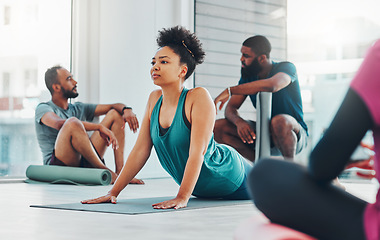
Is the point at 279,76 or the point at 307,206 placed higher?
the point at 279,76

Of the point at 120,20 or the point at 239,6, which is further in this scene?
the point at 239,6

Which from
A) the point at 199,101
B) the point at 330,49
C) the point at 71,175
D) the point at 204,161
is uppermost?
the point at 330,49

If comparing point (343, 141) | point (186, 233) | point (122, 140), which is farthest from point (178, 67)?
point (122, 140)

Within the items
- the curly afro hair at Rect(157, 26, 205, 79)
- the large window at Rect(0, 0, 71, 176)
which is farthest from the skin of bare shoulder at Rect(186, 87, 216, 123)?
the large window at Rect(0, 0, 71, 176)

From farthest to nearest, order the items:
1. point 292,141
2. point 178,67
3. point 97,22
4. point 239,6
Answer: point 239,6 < point 97,22 < point 292,141 < point 178,67

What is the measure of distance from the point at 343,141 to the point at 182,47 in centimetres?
173

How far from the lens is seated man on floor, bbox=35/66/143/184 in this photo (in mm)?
4250

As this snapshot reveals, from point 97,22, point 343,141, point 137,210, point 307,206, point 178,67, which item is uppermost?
point 97,22

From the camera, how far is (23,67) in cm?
488

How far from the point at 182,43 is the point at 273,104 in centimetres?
153

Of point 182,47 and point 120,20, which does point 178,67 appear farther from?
point 120,20

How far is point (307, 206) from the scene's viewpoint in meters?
0.97

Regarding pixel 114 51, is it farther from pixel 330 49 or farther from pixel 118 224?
pixel 118 224

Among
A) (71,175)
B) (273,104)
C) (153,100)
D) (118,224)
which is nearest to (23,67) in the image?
(71,175)
